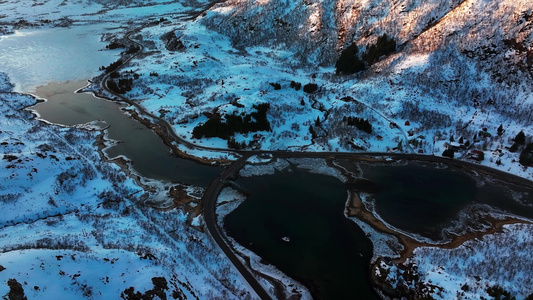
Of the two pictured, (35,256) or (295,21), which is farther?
(295,21)

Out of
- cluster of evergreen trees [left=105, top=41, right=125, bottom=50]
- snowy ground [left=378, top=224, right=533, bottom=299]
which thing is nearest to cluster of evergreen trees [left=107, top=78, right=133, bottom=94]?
cluster of evergreen trees [left=105, top=41, right=125, bottom=50]

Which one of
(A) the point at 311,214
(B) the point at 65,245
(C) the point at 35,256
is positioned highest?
(C) the point at 35,256

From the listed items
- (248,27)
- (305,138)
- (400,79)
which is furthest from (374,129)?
(248,27)

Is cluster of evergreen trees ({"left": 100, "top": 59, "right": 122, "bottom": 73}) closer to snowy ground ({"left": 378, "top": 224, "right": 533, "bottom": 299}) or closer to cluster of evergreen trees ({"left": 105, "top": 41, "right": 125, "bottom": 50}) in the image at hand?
cluster of evergreen trees ({"left": 105, "top": 41, "right": 125, "bottom": 50})

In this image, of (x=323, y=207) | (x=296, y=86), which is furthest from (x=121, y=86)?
(x=323, y=207)

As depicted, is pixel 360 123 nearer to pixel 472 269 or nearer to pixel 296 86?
pixel 296 86

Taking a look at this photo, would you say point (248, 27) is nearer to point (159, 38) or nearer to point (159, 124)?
point (159, 38)
